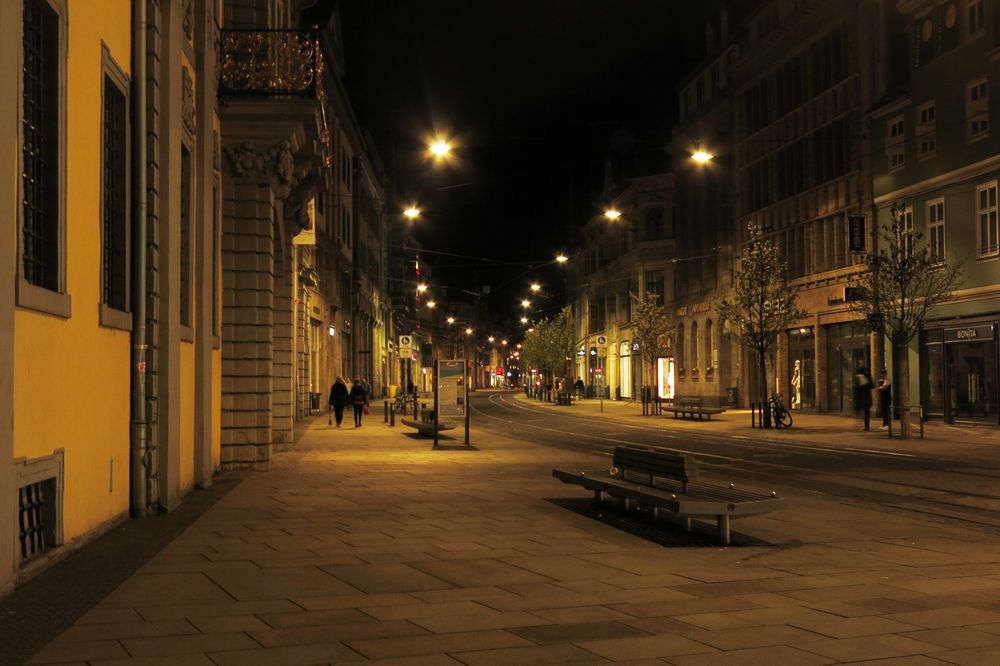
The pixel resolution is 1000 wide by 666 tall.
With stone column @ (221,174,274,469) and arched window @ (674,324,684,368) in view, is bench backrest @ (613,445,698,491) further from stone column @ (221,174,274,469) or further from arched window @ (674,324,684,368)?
arched window @ (674,324,684,368)

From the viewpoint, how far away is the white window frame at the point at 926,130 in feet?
114

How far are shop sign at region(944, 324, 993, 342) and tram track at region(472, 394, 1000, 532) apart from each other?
7.84m

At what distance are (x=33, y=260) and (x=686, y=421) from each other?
34062mm

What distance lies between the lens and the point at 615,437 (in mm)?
31125

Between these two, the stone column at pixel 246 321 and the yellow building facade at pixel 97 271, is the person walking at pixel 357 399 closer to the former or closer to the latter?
the stone column at pixel 246 321

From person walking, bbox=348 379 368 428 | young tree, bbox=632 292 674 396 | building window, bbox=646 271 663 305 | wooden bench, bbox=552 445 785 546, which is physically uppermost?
building window, bbox=646 271 663 305

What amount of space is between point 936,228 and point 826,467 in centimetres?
1686

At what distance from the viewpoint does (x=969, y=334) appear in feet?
108

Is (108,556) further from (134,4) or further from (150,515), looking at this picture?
(134,4)

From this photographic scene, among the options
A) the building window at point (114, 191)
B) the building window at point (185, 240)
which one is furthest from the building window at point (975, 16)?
the building window at point (114, 191)

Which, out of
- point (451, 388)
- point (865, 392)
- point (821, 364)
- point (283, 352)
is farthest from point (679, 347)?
point (283, 352)

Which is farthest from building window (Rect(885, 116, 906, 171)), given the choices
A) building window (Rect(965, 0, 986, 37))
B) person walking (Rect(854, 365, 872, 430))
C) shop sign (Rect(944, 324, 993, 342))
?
person walking (Rect(854, 365, 872, 430))

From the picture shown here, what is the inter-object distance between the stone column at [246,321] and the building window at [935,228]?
895 inches

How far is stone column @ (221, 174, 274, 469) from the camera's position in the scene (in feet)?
61.0
